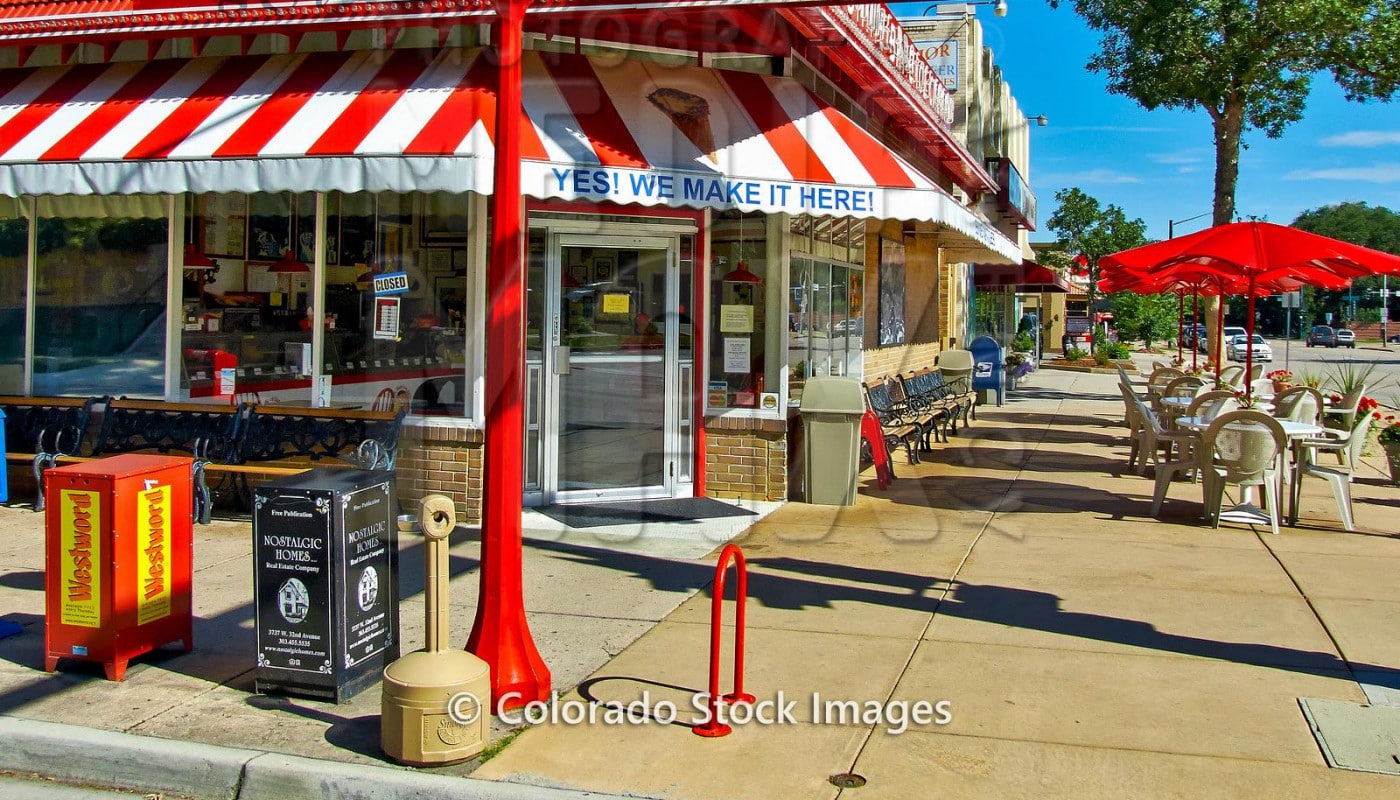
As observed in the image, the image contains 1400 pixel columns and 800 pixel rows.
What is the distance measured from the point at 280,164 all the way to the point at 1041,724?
6209 millimetres

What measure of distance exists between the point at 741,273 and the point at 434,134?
3.11m

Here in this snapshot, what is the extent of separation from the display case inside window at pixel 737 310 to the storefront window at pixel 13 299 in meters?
6.22

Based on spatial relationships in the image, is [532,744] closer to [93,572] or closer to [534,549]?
[93,572]

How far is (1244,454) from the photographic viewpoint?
31.1 feet

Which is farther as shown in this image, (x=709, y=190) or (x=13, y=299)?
(x=13, y=299)

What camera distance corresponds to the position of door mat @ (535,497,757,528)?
9656 millimetres

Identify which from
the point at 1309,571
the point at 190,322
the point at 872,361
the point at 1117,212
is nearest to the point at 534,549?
the point at 190,322

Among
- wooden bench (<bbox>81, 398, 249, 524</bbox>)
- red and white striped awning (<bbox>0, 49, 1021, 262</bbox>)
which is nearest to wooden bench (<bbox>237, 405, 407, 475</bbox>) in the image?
wooden bench (<bbox>81, 398, 249, 524</bbox>)

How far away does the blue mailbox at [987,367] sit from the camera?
896 inches

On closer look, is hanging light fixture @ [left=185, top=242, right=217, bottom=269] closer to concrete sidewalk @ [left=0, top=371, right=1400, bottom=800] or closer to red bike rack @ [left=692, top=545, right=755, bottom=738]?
concrete sidewalk @ [left=0, top=371, right=1400, bottom=800]

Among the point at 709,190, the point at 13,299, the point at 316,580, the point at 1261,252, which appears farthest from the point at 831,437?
the point at 13,299

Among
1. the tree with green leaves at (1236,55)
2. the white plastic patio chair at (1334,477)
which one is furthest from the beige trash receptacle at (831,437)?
the tree with green leaves at (1236,55)

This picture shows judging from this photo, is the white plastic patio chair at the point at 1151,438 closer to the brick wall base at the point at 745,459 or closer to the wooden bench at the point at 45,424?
the brick wall base at the point at 745,459

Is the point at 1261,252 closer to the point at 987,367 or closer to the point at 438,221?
the point at 438,221
